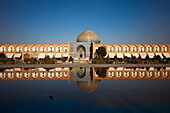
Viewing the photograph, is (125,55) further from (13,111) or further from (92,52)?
(13,111)

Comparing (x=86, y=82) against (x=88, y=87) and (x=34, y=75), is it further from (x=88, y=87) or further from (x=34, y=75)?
(x=34, y=75)

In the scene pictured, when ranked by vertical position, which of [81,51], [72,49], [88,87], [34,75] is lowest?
[88,87]

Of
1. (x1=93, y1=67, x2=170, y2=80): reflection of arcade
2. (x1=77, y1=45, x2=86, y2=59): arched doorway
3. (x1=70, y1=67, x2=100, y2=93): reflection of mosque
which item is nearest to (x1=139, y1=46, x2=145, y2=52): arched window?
(x1=77, y1=45, x2=86, y2=59): arched doorway

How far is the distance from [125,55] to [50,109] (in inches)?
1279

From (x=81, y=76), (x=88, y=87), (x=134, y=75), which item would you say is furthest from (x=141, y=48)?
(x=88, y=87)

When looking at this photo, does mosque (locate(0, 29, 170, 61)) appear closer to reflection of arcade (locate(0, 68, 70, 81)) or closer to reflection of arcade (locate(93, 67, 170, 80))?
reflection of arcade (locate(93, 67, 170, 80))

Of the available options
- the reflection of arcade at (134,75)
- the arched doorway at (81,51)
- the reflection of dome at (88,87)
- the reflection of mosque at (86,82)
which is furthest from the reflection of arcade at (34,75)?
the arched doorway at (81,51)
